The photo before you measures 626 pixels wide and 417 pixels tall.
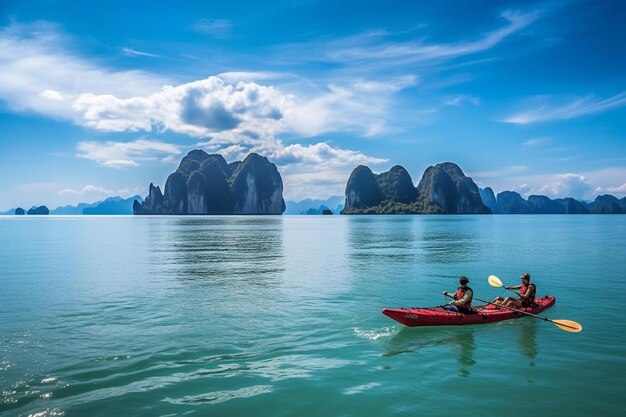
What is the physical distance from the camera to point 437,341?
46.6ft

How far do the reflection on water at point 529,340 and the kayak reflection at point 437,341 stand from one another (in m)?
1.57

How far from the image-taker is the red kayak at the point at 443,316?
14914 millimetres

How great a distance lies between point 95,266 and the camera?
32781 mm

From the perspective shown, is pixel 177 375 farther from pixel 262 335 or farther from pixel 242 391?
pixel 262 335

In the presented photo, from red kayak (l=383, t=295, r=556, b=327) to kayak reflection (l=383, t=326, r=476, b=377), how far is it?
29cm

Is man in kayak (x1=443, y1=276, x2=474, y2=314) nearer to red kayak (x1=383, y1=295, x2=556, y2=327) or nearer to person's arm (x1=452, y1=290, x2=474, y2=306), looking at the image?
person's arm (x1=452, y1=290, x2=474, y2=306)

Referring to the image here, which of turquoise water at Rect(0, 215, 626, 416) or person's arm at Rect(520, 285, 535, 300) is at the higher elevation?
person's arm at Rect(520, 285, 535, 300)

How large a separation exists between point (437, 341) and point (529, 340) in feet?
10.9

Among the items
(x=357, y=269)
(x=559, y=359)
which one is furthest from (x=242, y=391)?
(x=357, y=269)

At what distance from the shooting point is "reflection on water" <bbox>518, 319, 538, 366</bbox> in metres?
13.0

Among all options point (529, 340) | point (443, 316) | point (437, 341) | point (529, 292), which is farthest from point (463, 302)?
point (529, 292)

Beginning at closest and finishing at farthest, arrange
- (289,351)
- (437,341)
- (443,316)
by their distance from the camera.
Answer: (289,351) < (437,341) < (443,316)

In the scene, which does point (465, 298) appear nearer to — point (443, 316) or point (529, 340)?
point (443, 316)

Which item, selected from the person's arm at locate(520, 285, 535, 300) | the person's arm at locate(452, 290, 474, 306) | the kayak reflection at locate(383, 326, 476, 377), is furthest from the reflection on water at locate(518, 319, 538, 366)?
the person's arm at locate(452, 290, 474, 306)
